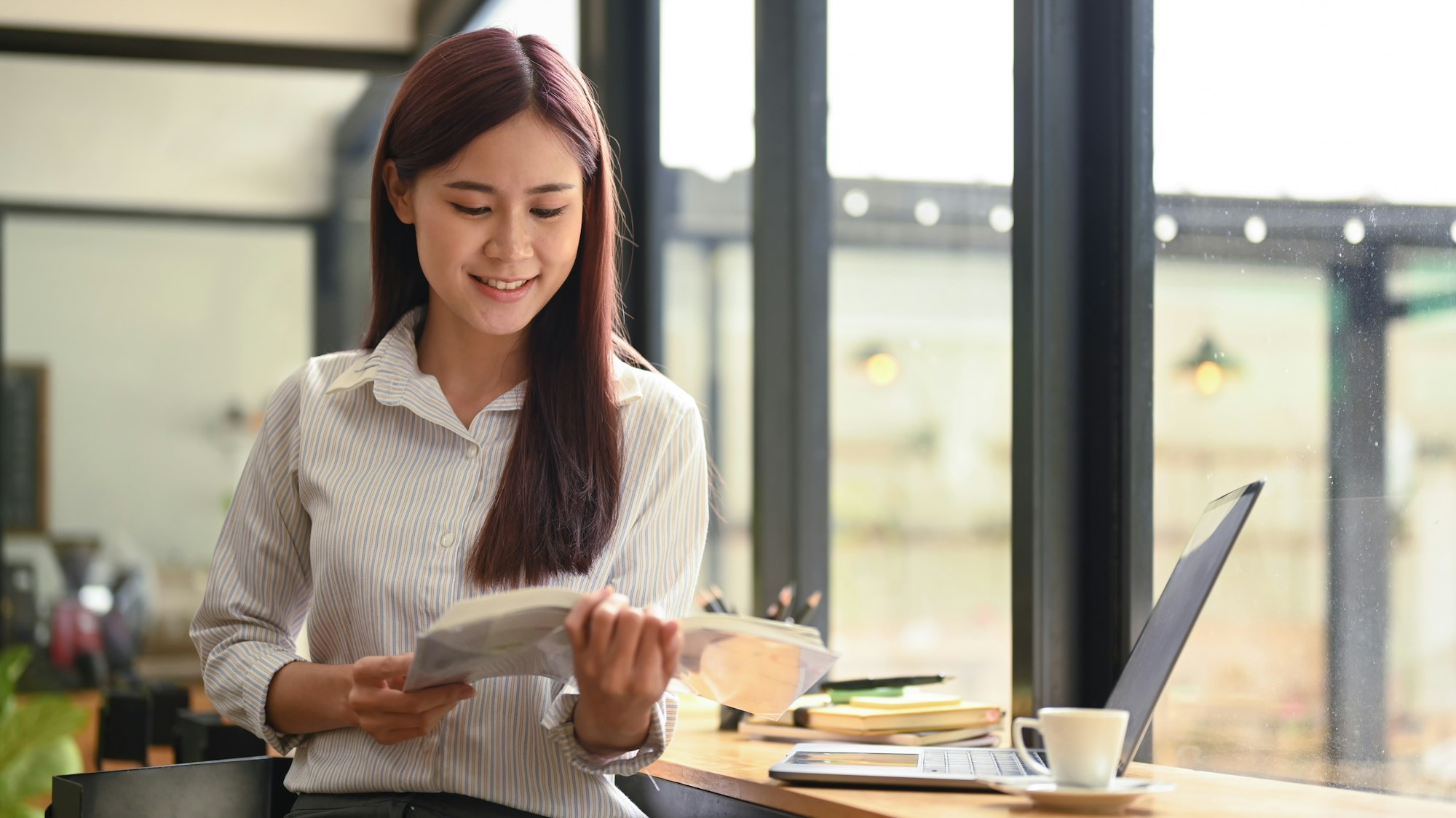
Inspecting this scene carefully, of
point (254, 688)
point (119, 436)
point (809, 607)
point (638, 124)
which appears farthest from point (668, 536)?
point (119, 436)

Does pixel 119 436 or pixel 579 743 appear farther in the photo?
pixel 119 436

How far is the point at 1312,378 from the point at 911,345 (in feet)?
3.61

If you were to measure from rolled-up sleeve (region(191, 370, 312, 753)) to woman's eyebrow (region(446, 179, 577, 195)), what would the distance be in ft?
1.04

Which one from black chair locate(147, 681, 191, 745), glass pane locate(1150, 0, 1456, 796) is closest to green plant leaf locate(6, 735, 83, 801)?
black chair locate(147, 681, 191, 745)

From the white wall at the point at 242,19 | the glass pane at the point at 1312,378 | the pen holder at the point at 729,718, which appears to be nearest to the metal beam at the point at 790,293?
the pen holder at the point at 729,718

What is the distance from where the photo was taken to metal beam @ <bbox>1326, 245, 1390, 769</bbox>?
4.59 feet

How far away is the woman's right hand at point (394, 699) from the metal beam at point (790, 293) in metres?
1.19

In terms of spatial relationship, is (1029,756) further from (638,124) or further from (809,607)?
(638,124)

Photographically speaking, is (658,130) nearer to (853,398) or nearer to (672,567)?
(853,398)

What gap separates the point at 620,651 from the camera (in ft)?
3.77

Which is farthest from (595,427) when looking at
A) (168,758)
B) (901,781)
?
(168,758)

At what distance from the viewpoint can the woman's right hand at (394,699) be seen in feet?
4.16

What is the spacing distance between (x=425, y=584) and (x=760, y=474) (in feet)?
3.70

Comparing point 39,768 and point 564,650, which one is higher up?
point 564,650
